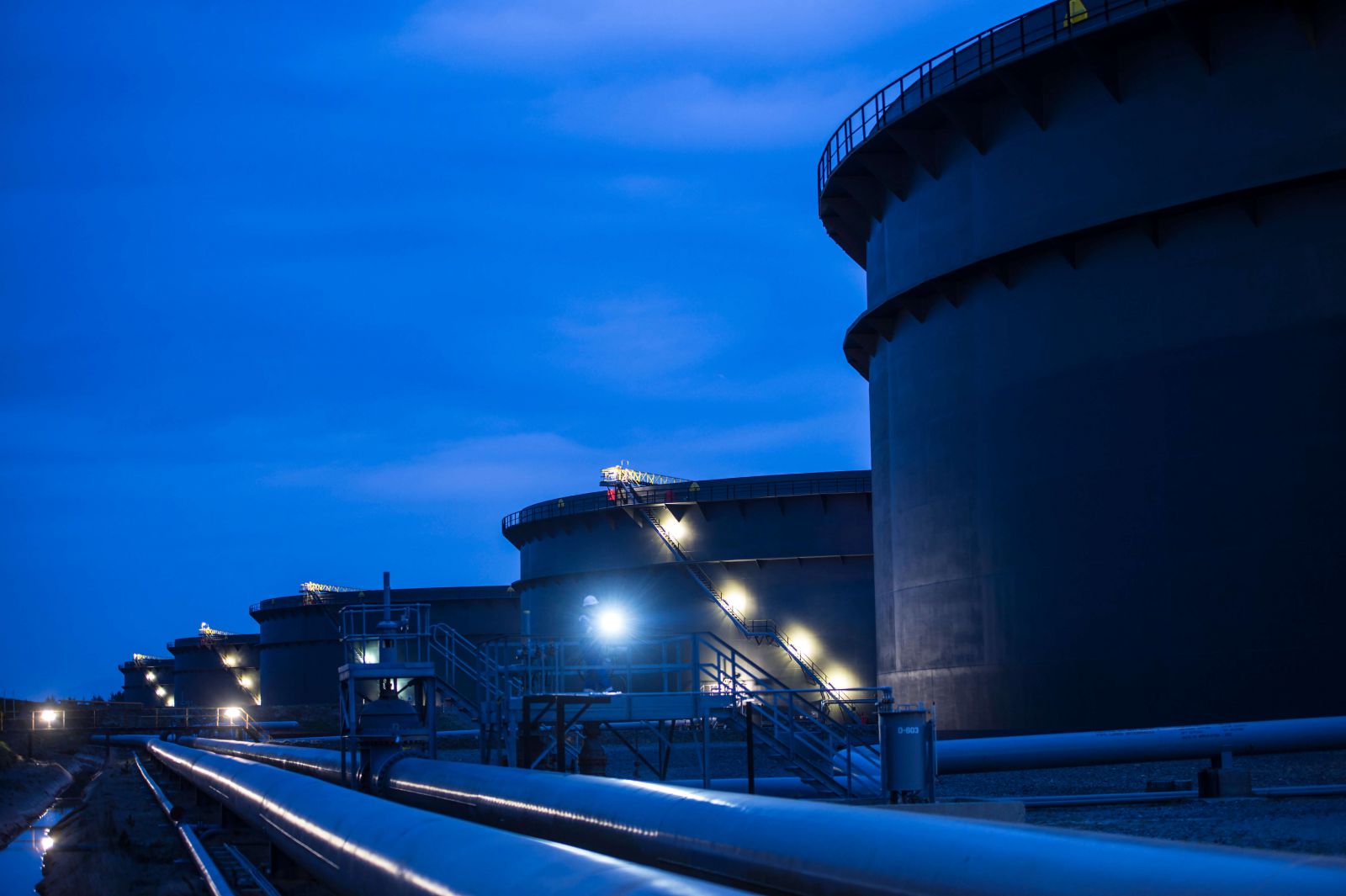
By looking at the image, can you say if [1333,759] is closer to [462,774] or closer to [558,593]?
[462,774]

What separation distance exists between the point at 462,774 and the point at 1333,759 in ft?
52.1

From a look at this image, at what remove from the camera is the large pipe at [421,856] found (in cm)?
484

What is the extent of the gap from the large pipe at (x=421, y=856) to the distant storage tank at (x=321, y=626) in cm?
5907

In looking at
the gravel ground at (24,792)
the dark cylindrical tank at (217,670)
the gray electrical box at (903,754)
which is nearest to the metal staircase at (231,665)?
the dark cylindrical tank at (217,670)

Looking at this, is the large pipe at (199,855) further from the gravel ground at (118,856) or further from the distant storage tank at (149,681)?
the distant storage tank at (149,681)

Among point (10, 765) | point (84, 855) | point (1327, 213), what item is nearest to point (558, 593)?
point (10, 765)

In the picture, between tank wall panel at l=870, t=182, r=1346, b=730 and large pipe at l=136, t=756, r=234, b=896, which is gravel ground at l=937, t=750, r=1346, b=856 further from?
large pipe at l=136, t=756, r=234, b=896

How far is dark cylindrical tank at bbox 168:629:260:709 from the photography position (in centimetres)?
9919

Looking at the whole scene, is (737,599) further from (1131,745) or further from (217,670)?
(217,670)

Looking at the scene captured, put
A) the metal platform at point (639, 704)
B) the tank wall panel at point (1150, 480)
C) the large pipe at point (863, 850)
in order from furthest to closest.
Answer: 1. the tank wall panel at point (1150, 480)
2. the metal platform at point (639, 704)
3. the large pipe at point (863, 850)

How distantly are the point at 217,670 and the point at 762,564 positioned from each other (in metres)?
68.6

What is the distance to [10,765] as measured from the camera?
4394 centimetres

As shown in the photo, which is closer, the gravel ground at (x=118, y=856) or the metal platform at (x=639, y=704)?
the gravel ground at (x=118, y=856)

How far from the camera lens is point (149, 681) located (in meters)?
127
